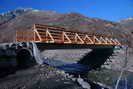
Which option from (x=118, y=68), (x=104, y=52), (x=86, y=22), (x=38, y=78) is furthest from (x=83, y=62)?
(x=86, y=22)

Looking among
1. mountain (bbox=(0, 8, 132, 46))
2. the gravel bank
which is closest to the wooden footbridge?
the gravel bank

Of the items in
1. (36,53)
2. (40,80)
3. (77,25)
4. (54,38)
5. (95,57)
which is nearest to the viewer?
(40,80)

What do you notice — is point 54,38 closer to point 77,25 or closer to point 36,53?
point 36,53

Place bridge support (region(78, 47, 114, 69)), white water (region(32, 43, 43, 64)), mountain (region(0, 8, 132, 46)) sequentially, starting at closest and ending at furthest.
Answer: white water (region(32, 43, 43, 64)) → bridge support (region(78, 47, 114, 69)) → mountain (region(0, 8, 132, 46))

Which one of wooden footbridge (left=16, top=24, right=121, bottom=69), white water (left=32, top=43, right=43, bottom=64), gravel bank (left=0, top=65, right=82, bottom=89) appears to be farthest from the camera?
wooden footbridge (left=16, top=24, right=121, bottom=69)

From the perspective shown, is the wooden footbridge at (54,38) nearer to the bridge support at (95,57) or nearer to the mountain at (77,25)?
the bridge support at (95,57)

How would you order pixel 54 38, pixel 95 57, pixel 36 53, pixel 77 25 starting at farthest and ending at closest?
pixel 77 25
pixel 95 57
pixel 54 38
pixel 36 53

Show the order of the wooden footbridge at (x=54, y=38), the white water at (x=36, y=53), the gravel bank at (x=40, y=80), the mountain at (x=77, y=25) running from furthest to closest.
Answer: the mountain at (x=77, y=25), the wooden footbridge at (x=54, y=38), the white water at (x=36, y=53), the gravel bank at (x=40, y=80)

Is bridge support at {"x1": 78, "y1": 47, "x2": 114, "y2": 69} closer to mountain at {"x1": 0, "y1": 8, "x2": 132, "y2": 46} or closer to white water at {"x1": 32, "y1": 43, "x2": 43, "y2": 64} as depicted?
white water at {"x1": 32, "y1": 43, "x2": 43, "y2": 64}

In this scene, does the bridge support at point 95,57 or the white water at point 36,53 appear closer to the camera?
the white water at point 36,53

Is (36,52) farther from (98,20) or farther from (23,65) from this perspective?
(98,20)

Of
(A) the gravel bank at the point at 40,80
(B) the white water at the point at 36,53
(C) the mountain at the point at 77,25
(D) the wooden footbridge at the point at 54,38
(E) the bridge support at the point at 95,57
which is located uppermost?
(C) the mountain at the point at 77,25

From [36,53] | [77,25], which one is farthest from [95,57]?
[77,25]

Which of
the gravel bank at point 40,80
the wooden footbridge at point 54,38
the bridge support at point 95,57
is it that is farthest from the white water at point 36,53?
the bridge support at point 95,57
